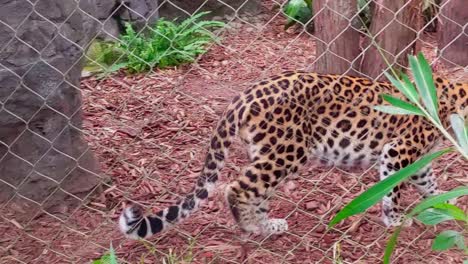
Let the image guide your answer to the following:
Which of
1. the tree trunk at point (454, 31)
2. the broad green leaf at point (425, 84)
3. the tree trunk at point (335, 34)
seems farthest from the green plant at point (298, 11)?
the broad green leaf at point (425, 84)

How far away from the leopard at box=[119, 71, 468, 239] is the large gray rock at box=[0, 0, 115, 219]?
1.44 ft

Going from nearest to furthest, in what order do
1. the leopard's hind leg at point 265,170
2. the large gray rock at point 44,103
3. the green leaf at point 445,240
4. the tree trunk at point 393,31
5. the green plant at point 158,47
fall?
the green leaf at point 445,240 < the large gray rock at point 44,103 < the leopard's hind leg at point 265,170 < the tree trunk at point 393,31 < the green plant at point 158,47

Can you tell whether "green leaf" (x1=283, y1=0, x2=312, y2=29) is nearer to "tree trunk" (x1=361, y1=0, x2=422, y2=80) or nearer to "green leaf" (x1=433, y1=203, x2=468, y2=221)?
"tree trunk" (x1=361, y1=0, x2=422, y2=80)

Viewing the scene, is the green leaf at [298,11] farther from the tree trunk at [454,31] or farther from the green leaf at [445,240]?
the green leaf at [445,240]

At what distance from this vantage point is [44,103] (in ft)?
9.05

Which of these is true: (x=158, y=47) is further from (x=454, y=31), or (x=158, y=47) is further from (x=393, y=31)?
(x=393, y=31)

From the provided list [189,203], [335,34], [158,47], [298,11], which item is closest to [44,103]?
[189,203]

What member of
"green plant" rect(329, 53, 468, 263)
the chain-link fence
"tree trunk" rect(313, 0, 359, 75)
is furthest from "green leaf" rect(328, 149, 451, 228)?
"tree trunk" rect(313, 0, 359, 75)

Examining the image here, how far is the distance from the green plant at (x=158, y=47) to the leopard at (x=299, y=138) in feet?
6.37

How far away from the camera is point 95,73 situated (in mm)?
4887

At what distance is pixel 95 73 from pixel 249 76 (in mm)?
1046

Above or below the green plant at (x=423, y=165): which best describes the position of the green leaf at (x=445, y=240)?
below

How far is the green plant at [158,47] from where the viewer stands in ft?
16.4

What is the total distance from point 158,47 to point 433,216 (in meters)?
3.99
